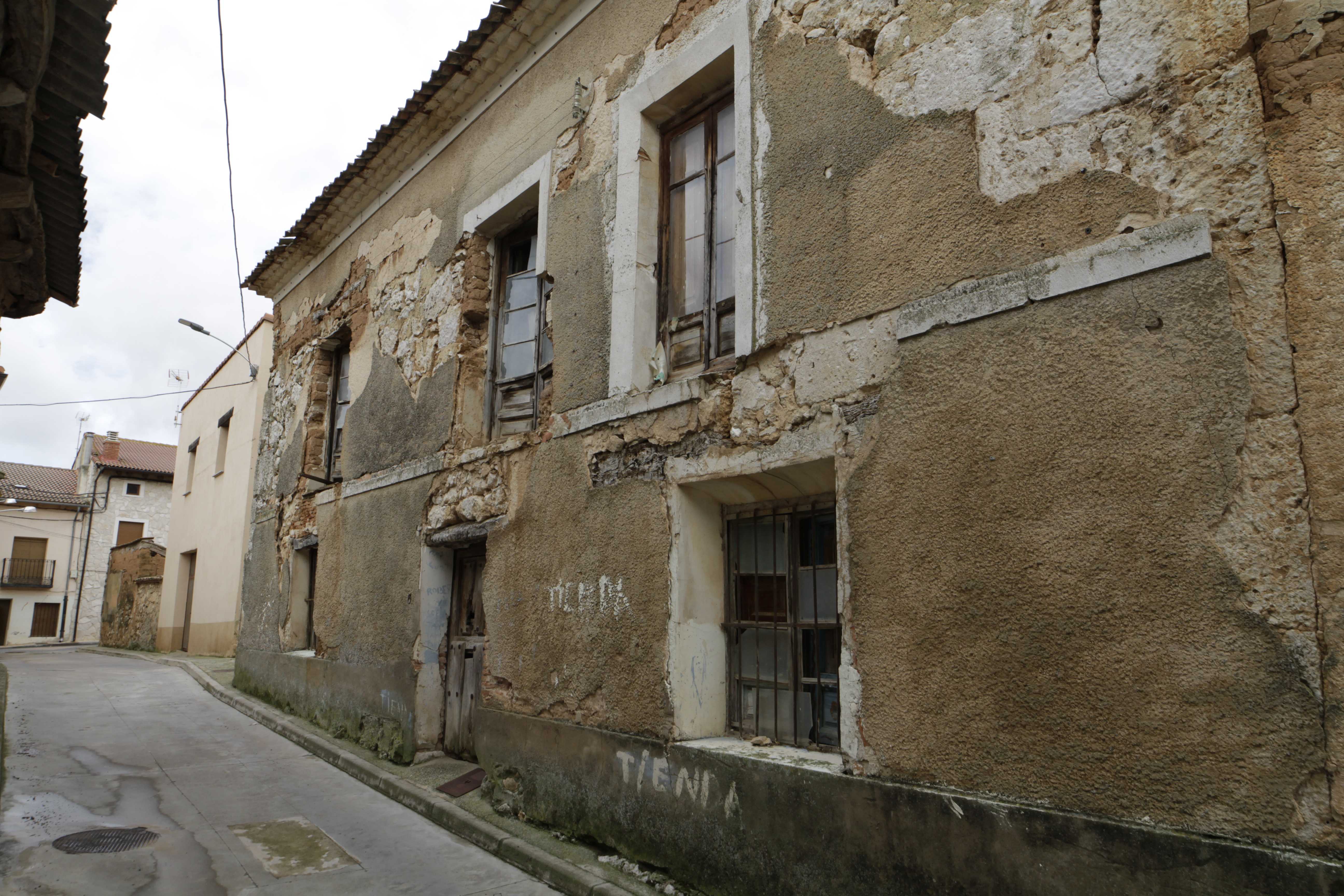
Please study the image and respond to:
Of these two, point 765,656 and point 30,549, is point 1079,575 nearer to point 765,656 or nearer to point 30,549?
point 765,656

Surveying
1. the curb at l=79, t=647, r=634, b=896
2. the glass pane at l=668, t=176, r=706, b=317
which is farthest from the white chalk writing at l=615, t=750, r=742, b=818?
the glass pane at l=668, t=176, r=706, b=317

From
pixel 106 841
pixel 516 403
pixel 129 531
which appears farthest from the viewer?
pixel 129 531

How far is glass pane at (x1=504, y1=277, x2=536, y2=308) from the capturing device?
6.99 meters

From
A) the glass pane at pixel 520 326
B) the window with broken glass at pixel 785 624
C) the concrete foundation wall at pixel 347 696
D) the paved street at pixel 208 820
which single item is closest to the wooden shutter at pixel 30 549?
the paved street at pixel 208 820

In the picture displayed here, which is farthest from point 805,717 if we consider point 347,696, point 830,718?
point 347,696

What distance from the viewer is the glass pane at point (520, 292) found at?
6.99 m

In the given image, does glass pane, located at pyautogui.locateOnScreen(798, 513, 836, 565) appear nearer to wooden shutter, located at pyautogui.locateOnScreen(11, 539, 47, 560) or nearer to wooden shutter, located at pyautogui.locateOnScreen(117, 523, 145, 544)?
wooden shutter, located at pyautogui.locateOnScreen(117, 523, 145, 544)

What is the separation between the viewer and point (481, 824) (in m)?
5.50

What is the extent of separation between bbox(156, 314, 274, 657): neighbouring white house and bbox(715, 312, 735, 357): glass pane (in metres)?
11.7

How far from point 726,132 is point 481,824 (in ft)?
15.0

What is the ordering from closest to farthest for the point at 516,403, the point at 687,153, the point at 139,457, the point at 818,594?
the point at 818,594 → the point at 687,153 → the point at 516,403 → the point at 139,457

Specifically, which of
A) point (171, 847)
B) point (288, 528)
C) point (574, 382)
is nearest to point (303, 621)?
point (288, 528)

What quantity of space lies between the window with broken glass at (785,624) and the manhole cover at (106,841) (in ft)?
12.0

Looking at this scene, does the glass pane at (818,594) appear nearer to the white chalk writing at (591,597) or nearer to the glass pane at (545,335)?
the white chalk writing at (591,597)
